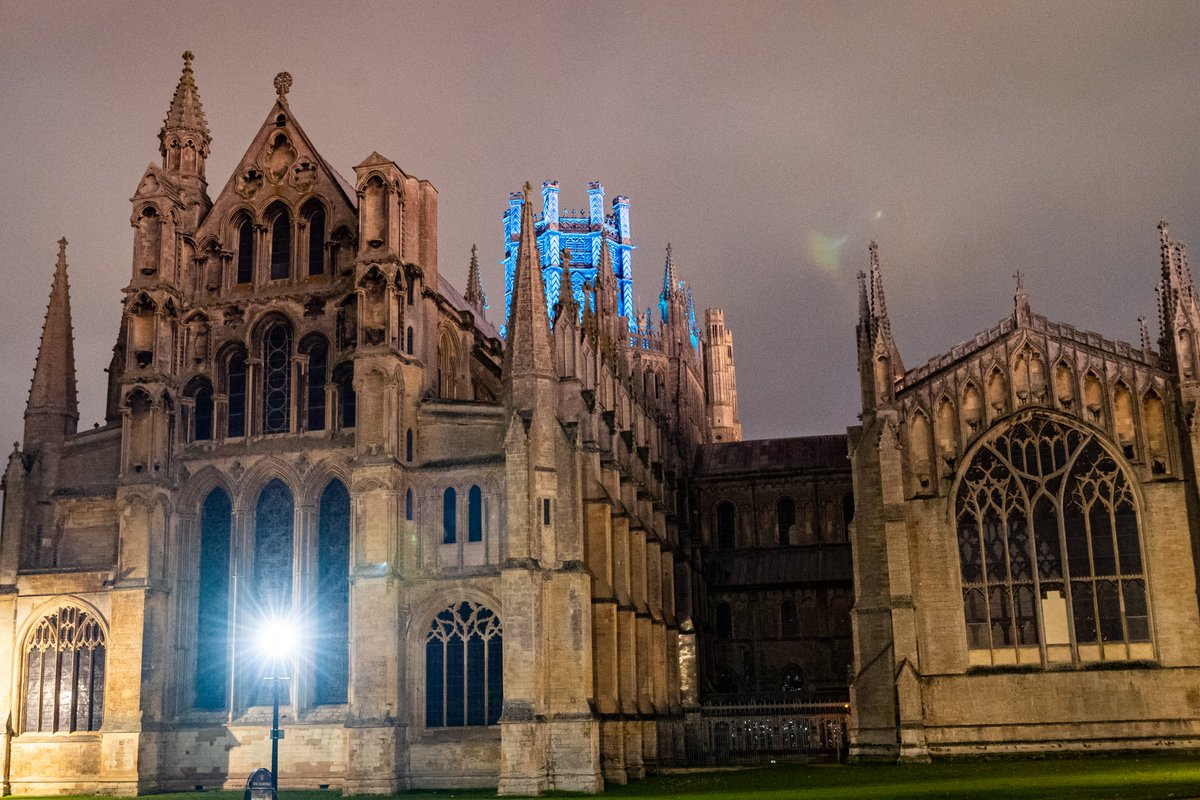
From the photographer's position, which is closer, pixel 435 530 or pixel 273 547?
pixel 435 530

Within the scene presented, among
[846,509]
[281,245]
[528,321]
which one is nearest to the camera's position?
[528,321]

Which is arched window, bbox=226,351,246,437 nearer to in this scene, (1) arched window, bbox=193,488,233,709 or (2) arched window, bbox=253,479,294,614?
(1) arched window, bbox=193,488,233,709

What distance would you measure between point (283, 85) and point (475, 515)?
65.1 feet

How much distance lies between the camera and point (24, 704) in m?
47.2

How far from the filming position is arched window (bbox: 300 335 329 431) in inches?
1902

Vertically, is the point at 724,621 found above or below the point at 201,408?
below

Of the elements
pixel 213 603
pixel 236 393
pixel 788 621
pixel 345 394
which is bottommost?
pixel 788 621

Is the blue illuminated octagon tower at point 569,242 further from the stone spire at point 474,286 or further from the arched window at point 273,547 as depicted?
the arched window at point 273,547

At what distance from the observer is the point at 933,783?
120 feet

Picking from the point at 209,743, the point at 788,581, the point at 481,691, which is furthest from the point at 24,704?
the point at 788,581

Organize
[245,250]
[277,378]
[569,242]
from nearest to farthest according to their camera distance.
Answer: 1. [277,378]
2. [245,250]
3. [569,242]

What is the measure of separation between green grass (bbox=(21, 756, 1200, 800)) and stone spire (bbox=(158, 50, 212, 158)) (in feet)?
84.8

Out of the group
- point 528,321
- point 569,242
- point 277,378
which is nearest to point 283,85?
point 277,378

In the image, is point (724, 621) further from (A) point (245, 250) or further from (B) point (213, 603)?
(A) point (245, 250)
